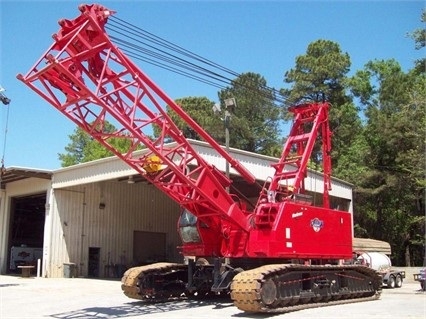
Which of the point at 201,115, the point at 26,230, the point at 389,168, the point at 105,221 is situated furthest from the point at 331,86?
the point at 26,230

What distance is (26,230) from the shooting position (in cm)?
4044

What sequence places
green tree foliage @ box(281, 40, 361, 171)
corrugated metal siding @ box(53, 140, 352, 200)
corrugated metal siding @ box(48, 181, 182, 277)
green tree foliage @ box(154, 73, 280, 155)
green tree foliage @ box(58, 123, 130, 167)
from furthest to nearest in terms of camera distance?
1. green tree foliage @ box(58, 123, 130, 167)
2. green tree foliage @ box(154, 73, 280, 155)
3. green tree foliage @ box(281, 40, 361, 171)
4. corrugated metal siding @ box(48, 181, 182, 277)
5. corrugated metal siding @ box(53, 140, 352, 200)

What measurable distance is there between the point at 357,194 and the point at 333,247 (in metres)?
27.0

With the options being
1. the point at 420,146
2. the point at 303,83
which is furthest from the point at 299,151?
the point at 303,83

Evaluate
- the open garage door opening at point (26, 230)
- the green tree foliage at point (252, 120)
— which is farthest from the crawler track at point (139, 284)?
the green tree foliage at point (252, 120)

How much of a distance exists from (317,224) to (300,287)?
82.5 inches

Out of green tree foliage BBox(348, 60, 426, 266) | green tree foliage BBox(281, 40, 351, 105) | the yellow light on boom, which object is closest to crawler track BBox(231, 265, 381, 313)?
the yellow light on boom

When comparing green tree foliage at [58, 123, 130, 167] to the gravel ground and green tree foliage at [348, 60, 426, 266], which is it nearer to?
green tree foliage at [348, 60, 426, 266]

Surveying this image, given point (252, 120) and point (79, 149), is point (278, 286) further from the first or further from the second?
point (79, 149)

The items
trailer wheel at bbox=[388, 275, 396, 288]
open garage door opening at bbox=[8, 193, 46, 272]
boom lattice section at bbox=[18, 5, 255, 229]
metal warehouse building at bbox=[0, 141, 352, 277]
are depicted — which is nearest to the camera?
boom lattice section at bbox=[18, 5, 255, 229]

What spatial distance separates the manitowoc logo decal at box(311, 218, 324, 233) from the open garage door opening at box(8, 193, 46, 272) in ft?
76.4

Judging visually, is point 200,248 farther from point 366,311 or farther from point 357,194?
point 357,194

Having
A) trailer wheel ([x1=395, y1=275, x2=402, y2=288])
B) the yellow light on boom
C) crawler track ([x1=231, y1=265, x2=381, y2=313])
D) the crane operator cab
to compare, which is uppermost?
the yellow light on boom

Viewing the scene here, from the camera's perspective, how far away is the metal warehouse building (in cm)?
2842
